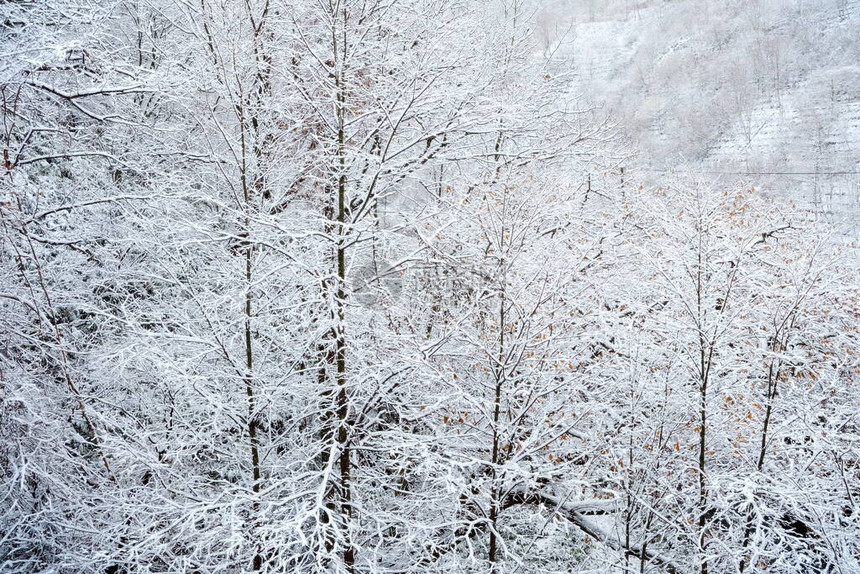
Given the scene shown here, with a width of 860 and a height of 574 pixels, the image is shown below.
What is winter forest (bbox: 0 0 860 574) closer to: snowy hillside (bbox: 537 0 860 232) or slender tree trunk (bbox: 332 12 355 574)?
slender tree trunk (bbox: 332 12 355 574)

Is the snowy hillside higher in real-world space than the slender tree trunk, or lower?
higher

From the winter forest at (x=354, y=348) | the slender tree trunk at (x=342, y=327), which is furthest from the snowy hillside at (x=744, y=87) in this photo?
the slender tree trunk at (x=342, y=327)

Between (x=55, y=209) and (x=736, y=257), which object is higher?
(x=55, y=209)

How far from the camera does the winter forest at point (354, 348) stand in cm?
436

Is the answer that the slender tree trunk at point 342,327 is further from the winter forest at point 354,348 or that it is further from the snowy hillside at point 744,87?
the snowy hillside at point 744,87

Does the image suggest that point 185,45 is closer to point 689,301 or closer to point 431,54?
point 431,54

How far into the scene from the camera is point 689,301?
517 cm

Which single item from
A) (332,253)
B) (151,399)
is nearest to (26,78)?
(332,253)

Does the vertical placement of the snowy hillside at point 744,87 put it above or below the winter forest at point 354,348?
above

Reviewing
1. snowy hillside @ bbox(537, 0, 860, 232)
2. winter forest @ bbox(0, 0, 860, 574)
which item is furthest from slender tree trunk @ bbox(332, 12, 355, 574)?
snowy hillside @ bbox(537, 0, 860, 232)

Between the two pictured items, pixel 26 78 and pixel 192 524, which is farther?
pixel 26 78

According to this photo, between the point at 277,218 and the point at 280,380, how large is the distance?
1570mm

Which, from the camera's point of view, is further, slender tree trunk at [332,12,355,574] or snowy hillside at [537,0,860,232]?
snowy hillside at [537,0,860,232]

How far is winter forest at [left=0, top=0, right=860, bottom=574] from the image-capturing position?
4.36 meters
